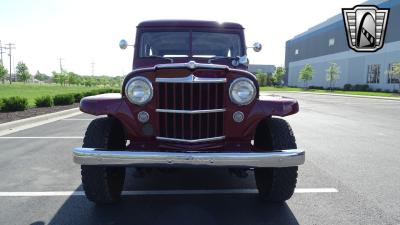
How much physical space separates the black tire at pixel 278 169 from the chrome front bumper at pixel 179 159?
1.57 ft

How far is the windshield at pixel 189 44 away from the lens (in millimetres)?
4773

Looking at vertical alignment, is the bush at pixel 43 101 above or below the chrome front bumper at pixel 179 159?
below

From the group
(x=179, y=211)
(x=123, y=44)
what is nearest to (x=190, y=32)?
(x=123, y=44)

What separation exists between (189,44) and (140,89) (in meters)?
1.65

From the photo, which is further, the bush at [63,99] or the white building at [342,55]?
the white building at [342,55]

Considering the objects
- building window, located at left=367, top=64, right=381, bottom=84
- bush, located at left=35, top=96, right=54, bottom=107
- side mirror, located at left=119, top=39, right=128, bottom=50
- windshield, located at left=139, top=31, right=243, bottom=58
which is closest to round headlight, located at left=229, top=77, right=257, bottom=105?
windshield, located at left=139, top=31, right=243, bottom=58

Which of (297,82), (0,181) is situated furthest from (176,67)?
(297,82)

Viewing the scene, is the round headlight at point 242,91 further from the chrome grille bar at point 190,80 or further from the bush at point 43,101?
the bush at point 43,101

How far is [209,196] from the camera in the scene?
4105 millimetres

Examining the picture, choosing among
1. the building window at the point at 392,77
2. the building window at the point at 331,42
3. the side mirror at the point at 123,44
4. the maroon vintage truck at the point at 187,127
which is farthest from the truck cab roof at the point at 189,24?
the building window at the point at 331,42

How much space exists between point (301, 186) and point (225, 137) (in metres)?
1.67

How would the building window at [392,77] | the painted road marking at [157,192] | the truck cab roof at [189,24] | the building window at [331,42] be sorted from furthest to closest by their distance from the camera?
the building window at [331,42] → the building window at [392,77] → the truck cab roof at [189,24] → the painted road marking at [157,192]

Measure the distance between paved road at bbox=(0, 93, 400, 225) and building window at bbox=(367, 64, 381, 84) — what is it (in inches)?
1721

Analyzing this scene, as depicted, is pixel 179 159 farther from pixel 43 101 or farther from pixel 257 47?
pixel 43 101
